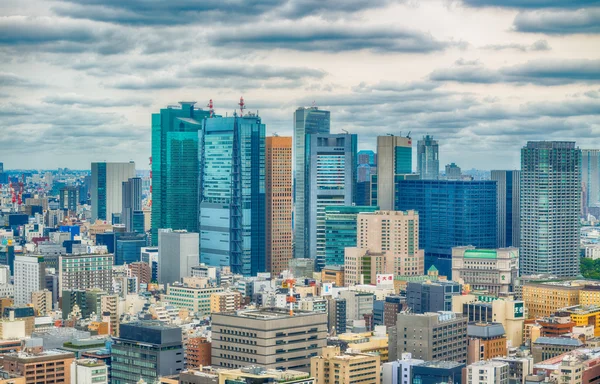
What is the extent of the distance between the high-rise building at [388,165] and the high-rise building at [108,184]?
A: 30423 millimetres

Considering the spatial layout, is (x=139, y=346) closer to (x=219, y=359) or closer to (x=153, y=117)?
(x=219, y=359)

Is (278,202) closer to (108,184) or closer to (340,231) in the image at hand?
(340,231)

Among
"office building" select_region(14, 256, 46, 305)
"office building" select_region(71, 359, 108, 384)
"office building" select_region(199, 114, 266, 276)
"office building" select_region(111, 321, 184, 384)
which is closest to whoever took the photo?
"office building" select_region(71, 359, 108, 384)

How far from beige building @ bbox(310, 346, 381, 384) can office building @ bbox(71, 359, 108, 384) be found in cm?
651

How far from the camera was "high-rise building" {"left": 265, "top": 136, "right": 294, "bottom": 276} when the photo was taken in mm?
72812

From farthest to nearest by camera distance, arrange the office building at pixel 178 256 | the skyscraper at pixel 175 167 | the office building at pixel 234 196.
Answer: the skyscraper at pixel 175 167
the office building at pixel 234 196
the office building at pixel 178 256

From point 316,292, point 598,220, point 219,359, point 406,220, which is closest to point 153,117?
point 406,220

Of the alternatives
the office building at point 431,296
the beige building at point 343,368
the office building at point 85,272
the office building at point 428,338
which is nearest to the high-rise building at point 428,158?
the office building at point 85,272

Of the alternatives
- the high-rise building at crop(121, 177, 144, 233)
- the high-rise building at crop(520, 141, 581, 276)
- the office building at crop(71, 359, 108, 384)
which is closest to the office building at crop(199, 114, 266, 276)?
the high-rise building at crop(520, 141, 581, 276)

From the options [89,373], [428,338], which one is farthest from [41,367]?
[428,338]

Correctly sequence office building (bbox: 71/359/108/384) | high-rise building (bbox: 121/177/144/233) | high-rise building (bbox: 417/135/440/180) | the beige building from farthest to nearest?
1. high-rise building (bbox: 121/177/144/233)
2. high-rise building (bbox: 417/135/440/180)
3. office building (bbox: 71/359/108/384)
4. the beige building

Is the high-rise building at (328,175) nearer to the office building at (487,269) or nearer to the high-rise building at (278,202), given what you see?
the high-rise building at (278,202)

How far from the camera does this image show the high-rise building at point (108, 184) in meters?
101

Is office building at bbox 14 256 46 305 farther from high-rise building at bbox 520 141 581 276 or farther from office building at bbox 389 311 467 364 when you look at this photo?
high-rise building at bbox 520 141 581 276
